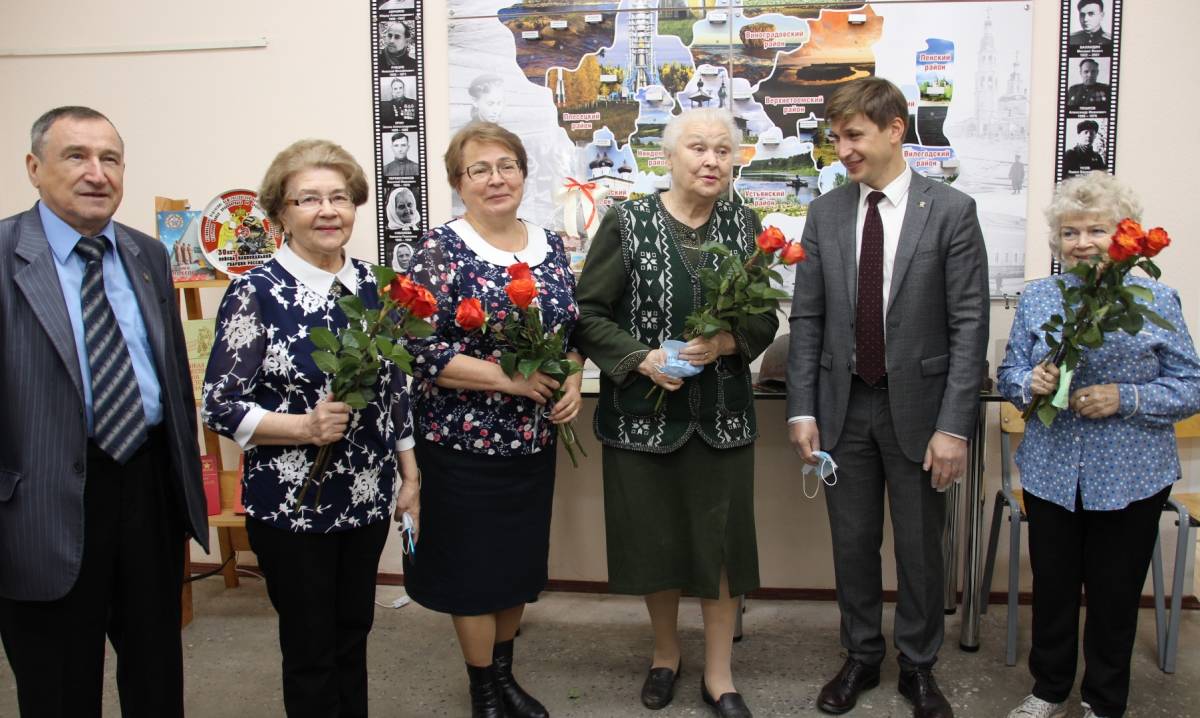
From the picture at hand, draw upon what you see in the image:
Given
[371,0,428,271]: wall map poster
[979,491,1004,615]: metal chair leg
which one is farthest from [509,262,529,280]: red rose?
[979,491,1004,615]: metal chair leg

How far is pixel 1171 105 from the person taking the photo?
125 inches

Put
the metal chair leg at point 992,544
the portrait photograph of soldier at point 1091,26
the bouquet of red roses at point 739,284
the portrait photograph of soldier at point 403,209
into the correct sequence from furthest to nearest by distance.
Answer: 1. the portrait photograph of soldier at point 403,209
2. the portrait photograph of soldier at point 1091,26
3. the metal chair leg at point 992,544
4. the bouquet of red roses at point 739,284

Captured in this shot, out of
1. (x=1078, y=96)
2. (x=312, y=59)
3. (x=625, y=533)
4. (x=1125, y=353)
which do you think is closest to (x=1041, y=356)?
(x=1125, y=353)

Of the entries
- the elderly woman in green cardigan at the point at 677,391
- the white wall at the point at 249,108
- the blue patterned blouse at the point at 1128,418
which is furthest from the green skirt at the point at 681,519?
the white wall at the point at 249,108

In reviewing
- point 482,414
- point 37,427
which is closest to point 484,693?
point 482,414

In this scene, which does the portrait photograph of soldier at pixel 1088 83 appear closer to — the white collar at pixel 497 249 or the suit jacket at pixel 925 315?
the suit jacket at pixel 925 315

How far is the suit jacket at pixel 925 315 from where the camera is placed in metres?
2.34

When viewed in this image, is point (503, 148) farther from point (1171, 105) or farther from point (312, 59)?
point (1171, 105)

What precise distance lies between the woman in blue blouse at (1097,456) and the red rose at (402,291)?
1572 mm

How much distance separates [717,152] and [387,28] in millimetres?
1769

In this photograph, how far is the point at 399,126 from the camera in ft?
11.4

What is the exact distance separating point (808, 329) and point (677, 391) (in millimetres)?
450

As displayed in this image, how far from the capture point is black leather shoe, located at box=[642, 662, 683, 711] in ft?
8.59

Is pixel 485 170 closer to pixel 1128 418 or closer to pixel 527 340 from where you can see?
pixel 527 340
